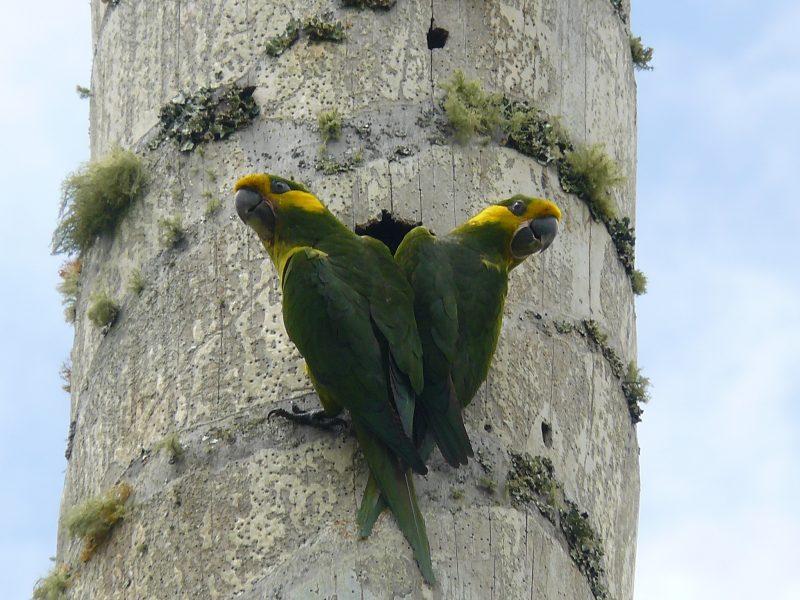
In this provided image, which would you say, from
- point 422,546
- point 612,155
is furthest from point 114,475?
point 612,155

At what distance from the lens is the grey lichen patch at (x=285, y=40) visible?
3.78 metres

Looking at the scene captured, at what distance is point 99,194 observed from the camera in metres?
3.74

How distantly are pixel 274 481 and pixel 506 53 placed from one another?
1.38 meters

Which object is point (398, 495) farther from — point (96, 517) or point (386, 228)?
point (386, 228)

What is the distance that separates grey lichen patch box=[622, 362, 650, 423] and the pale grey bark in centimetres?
3

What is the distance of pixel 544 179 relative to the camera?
384 centimetres

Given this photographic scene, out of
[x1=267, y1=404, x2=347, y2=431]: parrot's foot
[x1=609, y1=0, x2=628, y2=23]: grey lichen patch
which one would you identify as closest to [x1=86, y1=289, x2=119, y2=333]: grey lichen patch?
[x1=267, y1=404, x2=347, y2=431]: parrot's foot

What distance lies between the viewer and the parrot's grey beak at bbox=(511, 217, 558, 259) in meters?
3.51

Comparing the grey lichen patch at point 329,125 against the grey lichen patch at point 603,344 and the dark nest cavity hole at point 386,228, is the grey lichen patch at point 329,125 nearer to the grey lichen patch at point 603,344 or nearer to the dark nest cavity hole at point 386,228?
the dark nest cavity hole at point 386,228

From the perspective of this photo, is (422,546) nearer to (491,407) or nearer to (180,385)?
(491,407)

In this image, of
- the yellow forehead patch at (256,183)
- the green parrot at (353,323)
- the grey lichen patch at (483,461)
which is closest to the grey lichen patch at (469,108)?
the green parrot at (353,323)

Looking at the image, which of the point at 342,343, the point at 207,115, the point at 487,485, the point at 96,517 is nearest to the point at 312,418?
the point at 342,343

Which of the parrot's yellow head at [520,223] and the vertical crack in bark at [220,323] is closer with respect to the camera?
the vertical crack in bark at [220,323]

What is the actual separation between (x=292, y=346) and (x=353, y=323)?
6.2 inches
